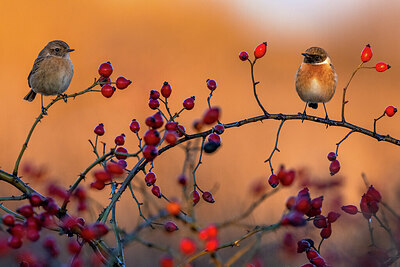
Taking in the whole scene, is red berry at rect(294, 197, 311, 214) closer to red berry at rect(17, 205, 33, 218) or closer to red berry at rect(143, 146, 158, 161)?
red berry at rect(143, 146, 158, 161)

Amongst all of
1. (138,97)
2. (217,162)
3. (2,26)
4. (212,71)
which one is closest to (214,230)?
(217,162)

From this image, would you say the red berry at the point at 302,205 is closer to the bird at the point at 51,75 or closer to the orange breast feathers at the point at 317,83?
the orange breast feathers at the point at 317,83

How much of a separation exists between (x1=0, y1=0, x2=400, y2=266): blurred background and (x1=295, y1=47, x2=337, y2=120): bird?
69cm

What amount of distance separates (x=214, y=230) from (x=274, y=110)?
22.7 ft

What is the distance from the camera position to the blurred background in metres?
5.62

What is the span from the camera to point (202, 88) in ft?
28.3

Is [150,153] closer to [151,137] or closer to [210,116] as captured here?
[151,137]

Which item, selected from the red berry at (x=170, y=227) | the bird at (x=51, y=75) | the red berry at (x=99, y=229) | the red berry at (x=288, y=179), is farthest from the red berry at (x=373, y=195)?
the bird at (x=51, y=75)

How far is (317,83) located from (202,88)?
5407 millimetres

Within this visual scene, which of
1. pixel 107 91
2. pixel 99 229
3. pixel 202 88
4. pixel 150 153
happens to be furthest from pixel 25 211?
pixel 202 88

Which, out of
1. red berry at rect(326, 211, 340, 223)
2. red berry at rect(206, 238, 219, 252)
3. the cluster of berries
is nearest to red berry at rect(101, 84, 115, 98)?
the cluster of berries

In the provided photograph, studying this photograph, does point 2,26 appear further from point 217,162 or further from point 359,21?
point 359,21

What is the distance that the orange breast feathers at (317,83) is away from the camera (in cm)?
328

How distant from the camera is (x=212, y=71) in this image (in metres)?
9.53
